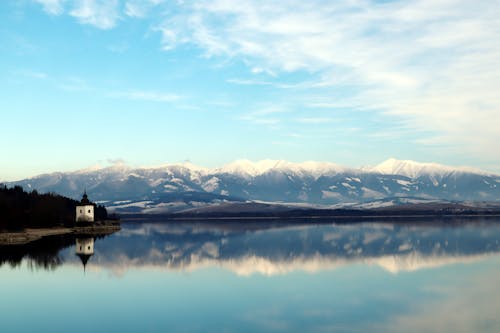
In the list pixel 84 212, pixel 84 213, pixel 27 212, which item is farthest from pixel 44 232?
pixel 84 213

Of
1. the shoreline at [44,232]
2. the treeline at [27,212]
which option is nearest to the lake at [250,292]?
the shoreline at [44,232]

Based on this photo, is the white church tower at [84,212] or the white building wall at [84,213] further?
the white church tower at [84,212]

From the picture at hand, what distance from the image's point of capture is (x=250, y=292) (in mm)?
48500

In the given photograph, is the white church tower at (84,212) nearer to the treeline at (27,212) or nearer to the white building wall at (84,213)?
the white building wall at (84,213)

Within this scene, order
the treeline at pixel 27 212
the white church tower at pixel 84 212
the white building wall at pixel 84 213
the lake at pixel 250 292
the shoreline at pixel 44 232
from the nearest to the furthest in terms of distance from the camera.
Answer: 1. the lake at pixel 250 292
2. the shoreline at pixel 44 232
3. the treeline at pixel 27 212
4. the white building wall at pixel 84 213
5. the white church tower at pixel 84 212

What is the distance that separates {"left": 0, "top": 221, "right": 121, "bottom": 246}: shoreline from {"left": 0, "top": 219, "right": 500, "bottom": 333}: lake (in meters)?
18.0

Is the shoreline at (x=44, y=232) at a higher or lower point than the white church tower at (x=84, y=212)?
lower

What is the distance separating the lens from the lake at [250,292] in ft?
118

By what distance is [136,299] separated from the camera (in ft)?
147

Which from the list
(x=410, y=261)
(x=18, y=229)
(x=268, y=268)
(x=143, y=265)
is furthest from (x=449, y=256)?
(x=18, y=229)

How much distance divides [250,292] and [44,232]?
285 ft

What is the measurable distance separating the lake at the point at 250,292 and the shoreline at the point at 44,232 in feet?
59.0

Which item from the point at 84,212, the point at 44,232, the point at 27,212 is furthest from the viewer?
the point at 84,212

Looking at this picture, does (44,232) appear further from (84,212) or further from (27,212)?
(84,212)
